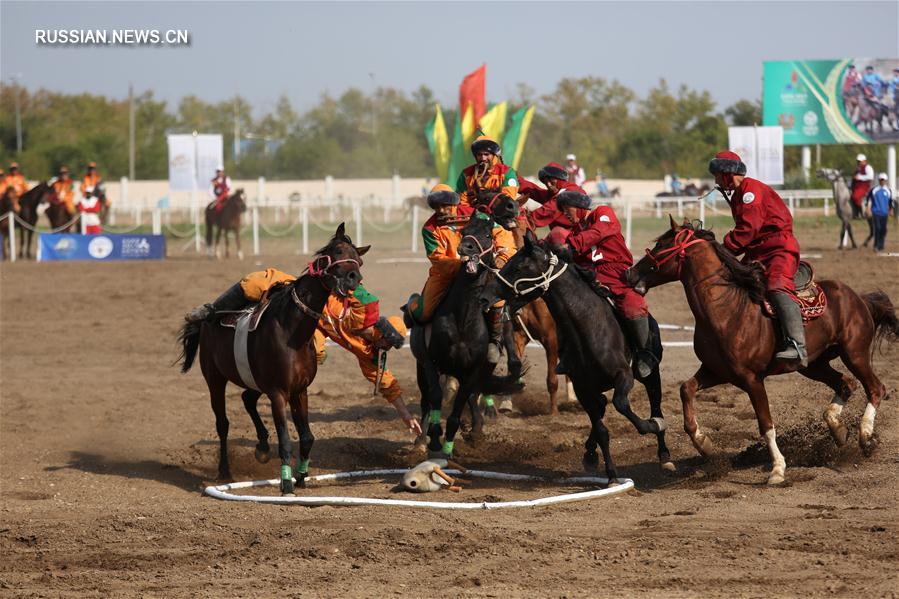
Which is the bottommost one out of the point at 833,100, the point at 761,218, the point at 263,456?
the point at 263,456

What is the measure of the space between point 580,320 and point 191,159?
27.5m

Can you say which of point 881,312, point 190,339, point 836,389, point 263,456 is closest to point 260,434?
point 263,456

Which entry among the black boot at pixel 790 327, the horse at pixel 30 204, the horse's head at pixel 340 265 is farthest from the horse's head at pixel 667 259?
the horse at pixel 30 204

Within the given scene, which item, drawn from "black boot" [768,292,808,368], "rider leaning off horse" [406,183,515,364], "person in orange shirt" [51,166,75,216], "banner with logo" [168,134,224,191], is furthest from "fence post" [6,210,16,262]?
"black boot" [768,292,808,368]

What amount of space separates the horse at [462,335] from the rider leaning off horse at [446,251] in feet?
0.27

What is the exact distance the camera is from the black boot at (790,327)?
9.15 m

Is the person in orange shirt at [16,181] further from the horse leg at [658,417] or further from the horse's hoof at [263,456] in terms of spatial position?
the horse leg at [658,417]

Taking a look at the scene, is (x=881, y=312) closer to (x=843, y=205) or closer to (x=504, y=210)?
(x=504, y=210)

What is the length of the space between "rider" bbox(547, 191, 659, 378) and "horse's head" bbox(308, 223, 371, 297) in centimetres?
175

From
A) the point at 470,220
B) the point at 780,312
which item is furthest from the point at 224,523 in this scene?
the point at 780,312

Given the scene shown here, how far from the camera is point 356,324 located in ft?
35.1

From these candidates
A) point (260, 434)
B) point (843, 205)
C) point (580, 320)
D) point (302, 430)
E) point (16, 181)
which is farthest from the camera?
point (16, 181)

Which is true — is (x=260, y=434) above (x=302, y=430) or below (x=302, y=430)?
below

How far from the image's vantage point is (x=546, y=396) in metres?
13.5
